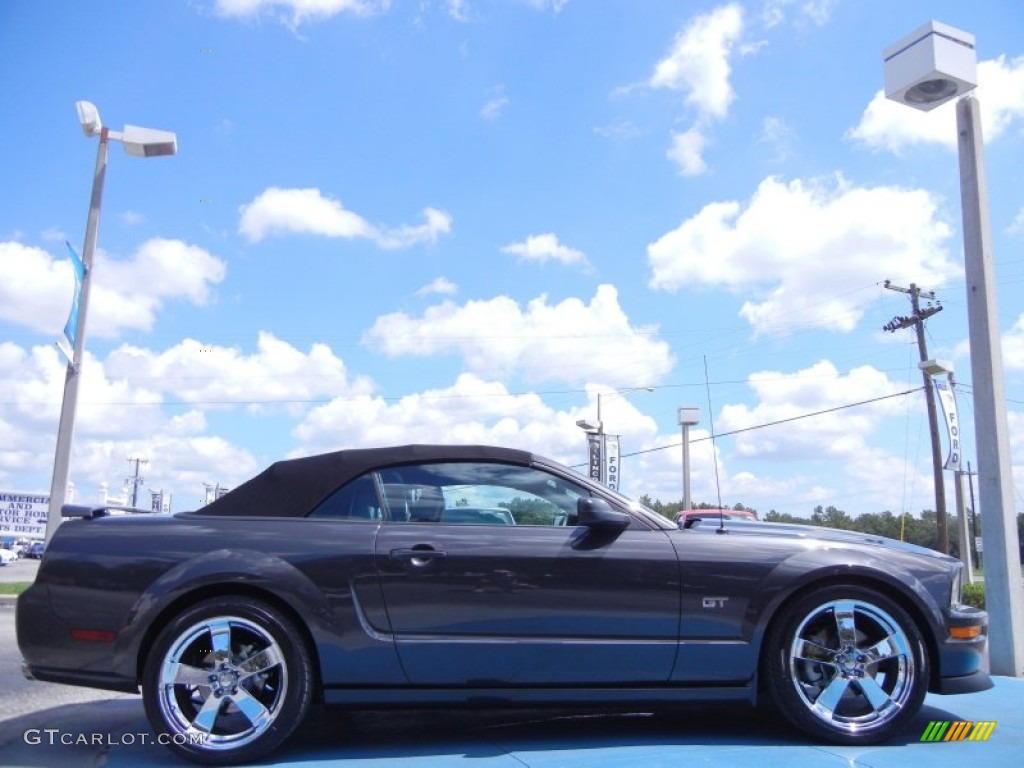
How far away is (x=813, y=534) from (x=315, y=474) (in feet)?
7.90

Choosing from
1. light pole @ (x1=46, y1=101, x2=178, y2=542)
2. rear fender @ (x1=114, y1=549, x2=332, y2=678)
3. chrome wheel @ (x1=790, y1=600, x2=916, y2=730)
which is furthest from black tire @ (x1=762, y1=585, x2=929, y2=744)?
light pole @ (x1=46, y1=101, x2=178, y2=542)

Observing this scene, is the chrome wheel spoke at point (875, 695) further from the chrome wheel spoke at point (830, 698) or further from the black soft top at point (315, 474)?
the black soft top at point (315, 474)

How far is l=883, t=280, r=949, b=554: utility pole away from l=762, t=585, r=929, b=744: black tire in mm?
25326

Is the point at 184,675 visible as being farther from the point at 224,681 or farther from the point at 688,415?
the point at 688,415

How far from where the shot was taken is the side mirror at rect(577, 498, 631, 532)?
3854 millimetres

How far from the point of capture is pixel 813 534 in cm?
430

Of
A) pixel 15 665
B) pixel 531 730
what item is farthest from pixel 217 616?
pixel 15 665

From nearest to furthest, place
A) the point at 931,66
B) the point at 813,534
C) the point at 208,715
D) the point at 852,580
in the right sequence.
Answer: the point at 208,715 → the point at 852,580 → the point at 813,534 → the point at 931,66

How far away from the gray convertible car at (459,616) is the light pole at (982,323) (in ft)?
9.26

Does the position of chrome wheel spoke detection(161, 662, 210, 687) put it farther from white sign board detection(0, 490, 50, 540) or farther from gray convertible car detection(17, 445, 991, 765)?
white sign board detection(0, 490, 50, 540)

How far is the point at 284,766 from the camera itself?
3.67 m

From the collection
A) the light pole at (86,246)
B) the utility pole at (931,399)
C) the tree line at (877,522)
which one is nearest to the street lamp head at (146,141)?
the light pole at (86,246)

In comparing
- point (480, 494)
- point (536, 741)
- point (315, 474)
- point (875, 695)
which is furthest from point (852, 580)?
point (315, 474)

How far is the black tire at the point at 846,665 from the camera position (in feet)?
12.9
